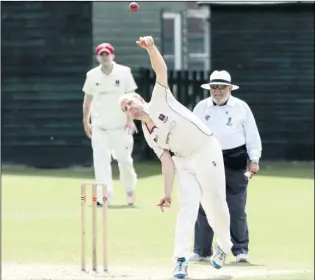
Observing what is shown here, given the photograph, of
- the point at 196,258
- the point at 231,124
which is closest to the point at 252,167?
the point at 231,124

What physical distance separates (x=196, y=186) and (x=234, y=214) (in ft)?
4.34

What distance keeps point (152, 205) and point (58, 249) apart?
384 cm

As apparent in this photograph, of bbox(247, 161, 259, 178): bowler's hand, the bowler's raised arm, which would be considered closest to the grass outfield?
bbox(247, 161, 259, 178): bowler's hand

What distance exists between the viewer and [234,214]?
10.6 meters

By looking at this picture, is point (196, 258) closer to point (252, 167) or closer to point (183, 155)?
point (252, 167)

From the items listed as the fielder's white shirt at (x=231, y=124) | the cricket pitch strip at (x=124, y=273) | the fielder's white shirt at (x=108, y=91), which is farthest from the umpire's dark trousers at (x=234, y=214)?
the fielder's white shirt at (x=108, y=91)

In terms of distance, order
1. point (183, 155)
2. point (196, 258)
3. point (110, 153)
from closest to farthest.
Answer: point (183, 155) < point (196, 258) < point (110, 153)

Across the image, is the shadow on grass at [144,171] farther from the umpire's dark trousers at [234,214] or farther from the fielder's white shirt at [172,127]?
the fielder's white shirt at [172,127]

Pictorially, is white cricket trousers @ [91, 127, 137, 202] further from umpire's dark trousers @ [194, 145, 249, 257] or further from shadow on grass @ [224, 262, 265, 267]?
shadow on grass @ [224, 262, 265, 267]

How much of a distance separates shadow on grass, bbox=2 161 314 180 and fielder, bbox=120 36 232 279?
961cm

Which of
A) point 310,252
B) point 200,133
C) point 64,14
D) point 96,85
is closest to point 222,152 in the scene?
point 200,133

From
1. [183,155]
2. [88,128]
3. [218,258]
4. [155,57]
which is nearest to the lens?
[155,57]

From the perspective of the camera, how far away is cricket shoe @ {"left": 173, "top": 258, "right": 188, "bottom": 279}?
929 centimetres

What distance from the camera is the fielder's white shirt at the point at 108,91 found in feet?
49.0
